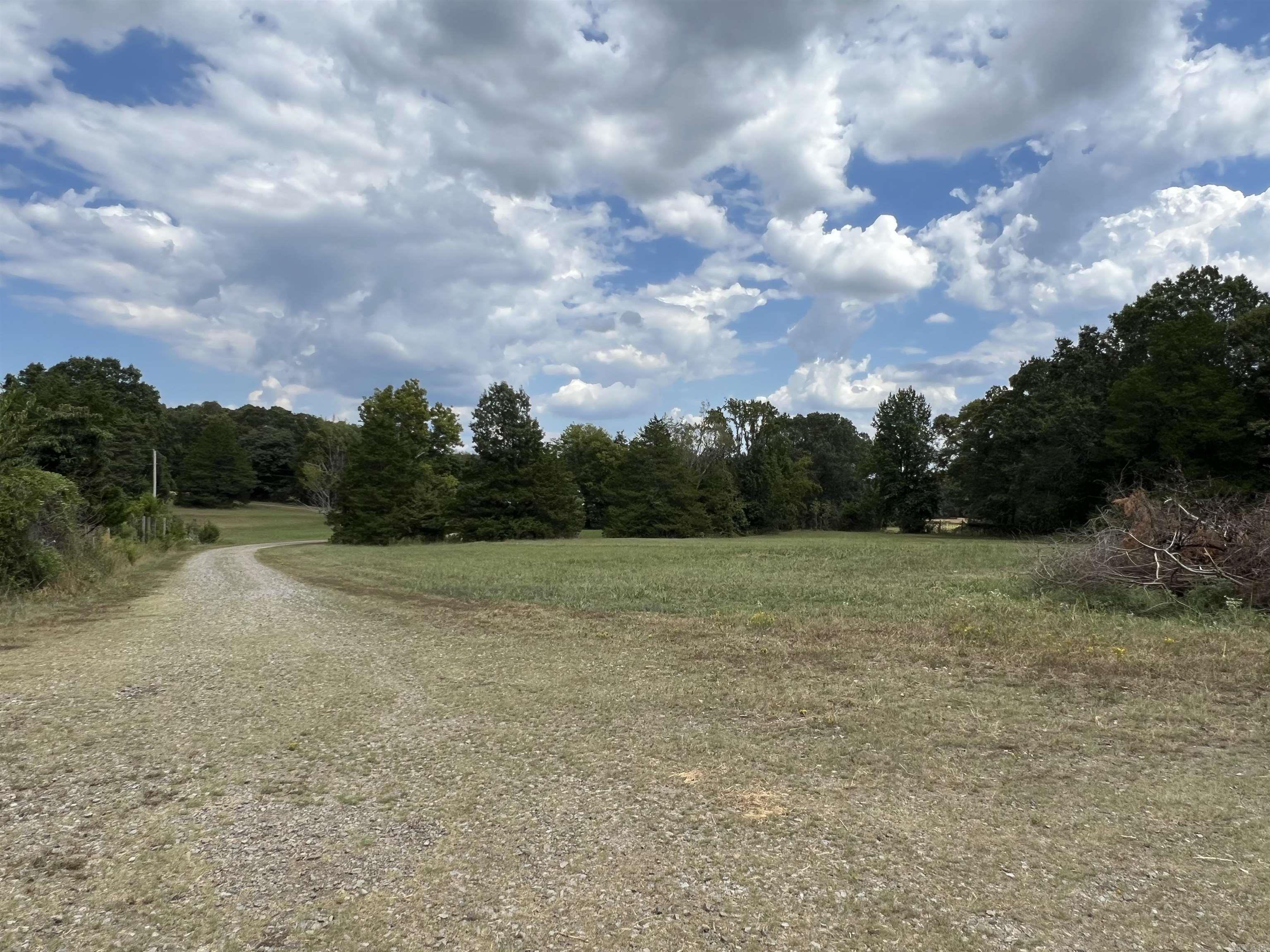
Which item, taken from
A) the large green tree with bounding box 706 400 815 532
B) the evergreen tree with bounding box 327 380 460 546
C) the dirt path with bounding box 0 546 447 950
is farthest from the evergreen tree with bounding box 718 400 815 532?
the dirt path with bounding box 0 546 447 950

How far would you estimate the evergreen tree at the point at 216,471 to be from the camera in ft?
271

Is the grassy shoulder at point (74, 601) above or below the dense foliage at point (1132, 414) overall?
below

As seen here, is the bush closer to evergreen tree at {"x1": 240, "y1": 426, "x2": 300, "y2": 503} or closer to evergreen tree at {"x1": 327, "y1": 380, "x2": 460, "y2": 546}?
evergreen tree at {"x1": 327, "y1": 380, "x2": 460, "y2": 546}

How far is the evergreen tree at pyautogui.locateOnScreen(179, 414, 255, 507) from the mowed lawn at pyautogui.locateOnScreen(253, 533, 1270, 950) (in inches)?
3360

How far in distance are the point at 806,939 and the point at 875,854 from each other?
88cm

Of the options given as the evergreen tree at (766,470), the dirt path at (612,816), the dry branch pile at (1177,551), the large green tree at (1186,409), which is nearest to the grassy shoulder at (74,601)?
the dirt path at (612,816)

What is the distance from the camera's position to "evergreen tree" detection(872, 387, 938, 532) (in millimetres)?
57781

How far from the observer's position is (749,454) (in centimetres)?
6344

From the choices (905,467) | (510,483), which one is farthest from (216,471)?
(905,467)

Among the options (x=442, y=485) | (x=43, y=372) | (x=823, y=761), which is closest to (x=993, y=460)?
(x=442, y=485)

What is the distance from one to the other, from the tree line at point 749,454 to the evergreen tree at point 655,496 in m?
0.14

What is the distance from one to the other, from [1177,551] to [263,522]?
7574 centimetres

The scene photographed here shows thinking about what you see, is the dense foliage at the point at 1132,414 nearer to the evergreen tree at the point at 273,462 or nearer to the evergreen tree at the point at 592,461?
the evergreen tree at the point at 592,461

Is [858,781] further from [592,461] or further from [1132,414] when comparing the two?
[592,461]
